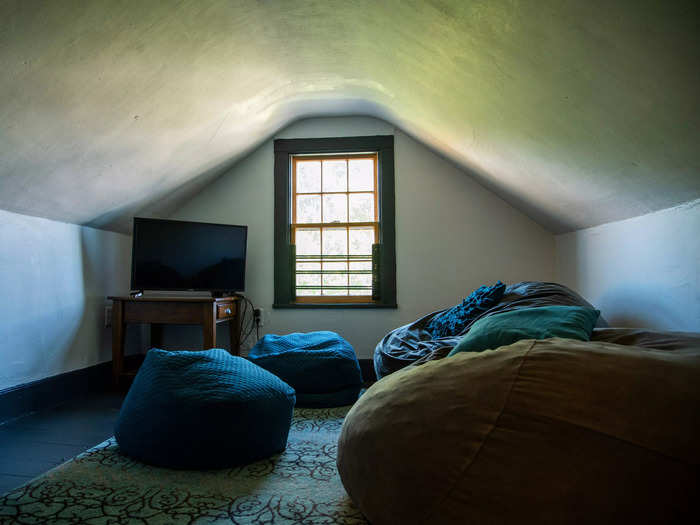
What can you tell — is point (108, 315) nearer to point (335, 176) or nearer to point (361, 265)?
point (361, 265)

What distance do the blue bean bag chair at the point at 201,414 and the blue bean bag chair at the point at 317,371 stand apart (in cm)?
89

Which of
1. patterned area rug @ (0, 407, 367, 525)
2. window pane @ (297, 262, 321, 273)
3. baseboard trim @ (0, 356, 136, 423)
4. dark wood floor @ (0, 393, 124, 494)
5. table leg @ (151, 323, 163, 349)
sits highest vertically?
window pane @ (297, 262, 321, 273)

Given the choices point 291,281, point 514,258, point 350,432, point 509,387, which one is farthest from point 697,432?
point 291,281

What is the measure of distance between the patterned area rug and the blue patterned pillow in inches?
49.9

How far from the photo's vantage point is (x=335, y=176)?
452 centimetres

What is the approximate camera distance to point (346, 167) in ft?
14.8

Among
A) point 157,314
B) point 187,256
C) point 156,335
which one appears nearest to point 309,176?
point 187,256

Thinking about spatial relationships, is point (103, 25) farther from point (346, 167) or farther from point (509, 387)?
point (346, 167)

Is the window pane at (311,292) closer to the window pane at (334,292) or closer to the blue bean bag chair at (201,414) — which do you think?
the window pane at (334,292)

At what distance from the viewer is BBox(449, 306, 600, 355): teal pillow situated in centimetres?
182

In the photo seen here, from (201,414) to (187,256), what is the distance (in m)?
2.24

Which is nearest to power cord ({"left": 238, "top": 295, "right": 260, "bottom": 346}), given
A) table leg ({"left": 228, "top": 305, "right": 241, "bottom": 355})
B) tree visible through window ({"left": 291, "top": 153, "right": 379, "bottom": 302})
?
table leg ({"left": 228, "top": 305, "right": 241, "bottom": 355})

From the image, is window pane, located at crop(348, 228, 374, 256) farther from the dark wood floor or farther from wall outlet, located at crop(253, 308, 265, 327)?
the dark wood floor

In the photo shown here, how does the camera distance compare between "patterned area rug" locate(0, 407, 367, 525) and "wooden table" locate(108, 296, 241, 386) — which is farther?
"wooden table" locate(108, 296, 241, 386)
